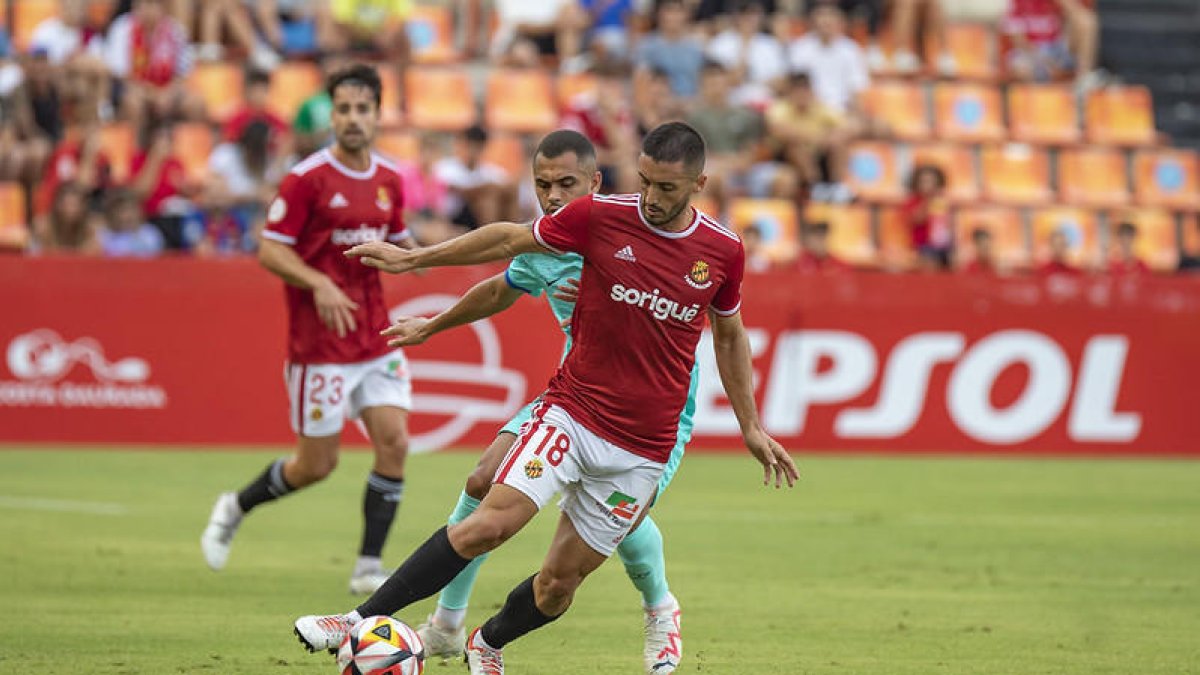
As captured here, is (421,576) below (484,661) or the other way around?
the other way around

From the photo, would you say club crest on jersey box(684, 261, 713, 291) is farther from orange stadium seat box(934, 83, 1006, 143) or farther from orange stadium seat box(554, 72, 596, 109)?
orange stadium seat box(934, 83, 1006, 143)

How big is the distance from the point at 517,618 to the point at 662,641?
808 mm

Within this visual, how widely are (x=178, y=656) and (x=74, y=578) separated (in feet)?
8.20

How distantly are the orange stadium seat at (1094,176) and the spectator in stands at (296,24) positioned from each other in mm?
9798

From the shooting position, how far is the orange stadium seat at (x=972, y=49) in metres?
26.6

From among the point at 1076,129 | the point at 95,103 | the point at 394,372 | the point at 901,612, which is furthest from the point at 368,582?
the point at 1076,129

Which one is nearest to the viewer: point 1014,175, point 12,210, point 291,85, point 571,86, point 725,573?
point 725,573

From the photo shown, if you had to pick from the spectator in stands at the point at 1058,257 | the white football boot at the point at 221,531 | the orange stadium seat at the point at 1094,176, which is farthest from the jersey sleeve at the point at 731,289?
the orange stadium seat at the point at 1094,176

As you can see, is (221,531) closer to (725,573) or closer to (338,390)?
(338,390)

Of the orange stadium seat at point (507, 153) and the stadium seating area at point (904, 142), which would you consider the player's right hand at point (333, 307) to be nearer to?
the stadium seating area at point (904, 142)

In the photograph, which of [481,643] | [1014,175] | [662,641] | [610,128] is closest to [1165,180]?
[1014,175]

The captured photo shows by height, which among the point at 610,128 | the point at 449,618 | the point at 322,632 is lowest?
the point at 449,618

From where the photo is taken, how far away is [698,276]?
6965 mm

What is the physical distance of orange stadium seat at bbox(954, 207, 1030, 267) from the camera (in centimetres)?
2298
